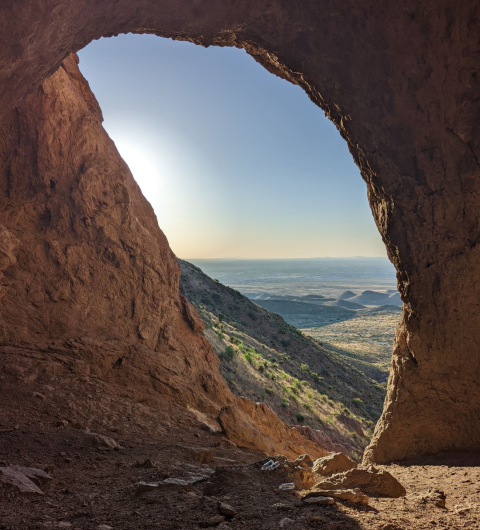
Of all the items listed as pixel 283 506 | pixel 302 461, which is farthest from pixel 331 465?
pixel 283 506

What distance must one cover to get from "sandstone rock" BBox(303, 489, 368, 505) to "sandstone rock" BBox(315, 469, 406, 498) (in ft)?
1.35

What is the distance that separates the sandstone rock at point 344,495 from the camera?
168 inches

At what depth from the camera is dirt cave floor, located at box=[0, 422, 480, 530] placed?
3.65 metres

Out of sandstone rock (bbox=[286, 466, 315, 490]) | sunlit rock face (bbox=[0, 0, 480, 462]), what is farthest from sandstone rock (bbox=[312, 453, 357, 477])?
sunlit rock face (bbox=[0, 0, 480, 462])

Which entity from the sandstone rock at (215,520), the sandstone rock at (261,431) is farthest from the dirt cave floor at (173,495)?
the sandstone rock at (261,431)

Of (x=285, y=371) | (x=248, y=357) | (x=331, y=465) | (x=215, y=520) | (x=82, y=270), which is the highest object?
(x=82, y=270)

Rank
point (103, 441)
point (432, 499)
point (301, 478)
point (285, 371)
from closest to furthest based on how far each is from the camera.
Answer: point (432, 499)
point (301, 478)
point (103, 441)
point (285, 371)

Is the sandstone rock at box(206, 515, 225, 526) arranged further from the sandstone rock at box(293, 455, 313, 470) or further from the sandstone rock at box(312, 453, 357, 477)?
the sandstone rock at box(312, 453, 357, 477)

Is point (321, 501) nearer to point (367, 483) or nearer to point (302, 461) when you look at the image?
point (367, 483)

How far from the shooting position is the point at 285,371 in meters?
26.5

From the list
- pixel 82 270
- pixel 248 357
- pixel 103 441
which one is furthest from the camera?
pixel 248 357

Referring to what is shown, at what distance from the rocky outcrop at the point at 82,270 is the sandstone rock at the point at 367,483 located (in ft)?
13.0

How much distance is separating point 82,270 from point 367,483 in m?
7.65

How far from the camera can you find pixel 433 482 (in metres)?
5.79
